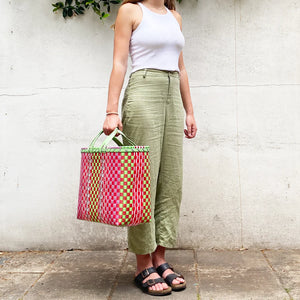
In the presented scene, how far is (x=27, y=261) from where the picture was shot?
3480 millimetres

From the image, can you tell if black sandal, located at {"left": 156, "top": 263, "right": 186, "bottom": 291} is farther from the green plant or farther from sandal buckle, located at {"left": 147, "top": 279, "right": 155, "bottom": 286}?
the green plant

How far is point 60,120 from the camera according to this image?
3.69 metres

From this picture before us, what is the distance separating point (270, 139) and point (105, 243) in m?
1.57

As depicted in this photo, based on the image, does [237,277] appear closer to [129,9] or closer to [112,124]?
[112,124]

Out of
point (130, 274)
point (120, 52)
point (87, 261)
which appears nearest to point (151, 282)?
point (130, 274)

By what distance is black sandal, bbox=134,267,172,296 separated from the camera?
2684 millimetres

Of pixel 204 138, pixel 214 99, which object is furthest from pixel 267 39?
pixel 204 138

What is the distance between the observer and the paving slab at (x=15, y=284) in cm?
275

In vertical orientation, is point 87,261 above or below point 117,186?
below

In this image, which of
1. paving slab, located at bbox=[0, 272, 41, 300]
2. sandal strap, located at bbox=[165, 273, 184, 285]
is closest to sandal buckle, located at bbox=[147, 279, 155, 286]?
sandal strap, located at bbox=[165, 273, 184, 285]

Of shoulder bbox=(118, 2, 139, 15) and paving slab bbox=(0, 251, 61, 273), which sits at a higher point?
shoulder bbox=(118, 2, 139, 15)

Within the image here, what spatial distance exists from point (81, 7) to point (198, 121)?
1287 millimetres

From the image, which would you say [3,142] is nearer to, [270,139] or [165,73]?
[165,73]

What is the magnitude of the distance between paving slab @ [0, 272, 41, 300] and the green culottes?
737mm
